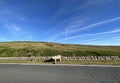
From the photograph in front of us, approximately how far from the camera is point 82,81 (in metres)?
7.72

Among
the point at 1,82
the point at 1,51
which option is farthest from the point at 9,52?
the point at 1,82

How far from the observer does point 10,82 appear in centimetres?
790

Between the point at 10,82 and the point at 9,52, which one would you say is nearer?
the point at 10,82

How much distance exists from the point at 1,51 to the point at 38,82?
45445mm

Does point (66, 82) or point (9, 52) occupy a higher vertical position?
point (9, 52)

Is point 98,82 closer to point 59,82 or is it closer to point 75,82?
point 75,82

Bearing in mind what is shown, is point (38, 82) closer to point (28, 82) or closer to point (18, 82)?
point (28, 82)

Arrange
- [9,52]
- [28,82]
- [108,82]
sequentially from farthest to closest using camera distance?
[9,52], [28,82], [108,82]

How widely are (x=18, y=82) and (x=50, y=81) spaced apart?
68.1 inches

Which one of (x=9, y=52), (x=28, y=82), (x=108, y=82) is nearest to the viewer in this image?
(x=108, y=82)

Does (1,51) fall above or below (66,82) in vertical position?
above

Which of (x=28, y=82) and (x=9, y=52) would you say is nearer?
(x=28, y=82)

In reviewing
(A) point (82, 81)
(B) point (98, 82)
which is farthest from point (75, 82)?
(B) point (98, 82)

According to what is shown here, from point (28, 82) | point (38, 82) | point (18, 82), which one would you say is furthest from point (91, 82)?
point (18, 82)
